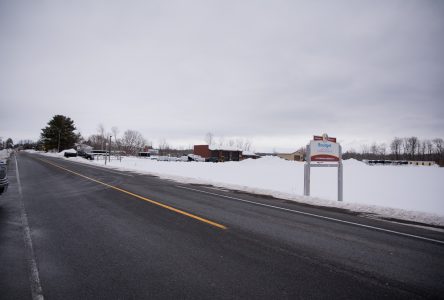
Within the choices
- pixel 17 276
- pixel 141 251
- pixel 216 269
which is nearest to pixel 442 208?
pixel 216 269

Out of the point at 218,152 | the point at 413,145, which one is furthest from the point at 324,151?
the point at 413,145

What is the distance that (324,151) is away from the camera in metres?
13.9

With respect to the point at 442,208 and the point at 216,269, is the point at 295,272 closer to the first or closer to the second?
the point at 216,269

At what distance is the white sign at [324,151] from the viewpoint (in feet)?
44.7

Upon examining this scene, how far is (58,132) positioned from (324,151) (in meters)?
96.5

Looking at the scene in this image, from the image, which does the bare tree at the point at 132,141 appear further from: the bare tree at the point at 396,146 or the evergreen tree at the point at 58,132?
the bare tree at the point at 396,146

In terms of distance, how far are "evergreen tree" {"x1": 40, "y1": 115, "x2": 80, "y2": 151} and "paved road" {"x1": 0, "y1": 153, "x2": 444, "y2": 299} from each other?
93.8 meters

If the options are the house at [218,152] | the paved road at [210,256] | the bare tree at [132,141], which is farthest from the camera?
the bare tree at [132,141]

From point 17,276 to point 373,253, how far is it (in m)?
6.15

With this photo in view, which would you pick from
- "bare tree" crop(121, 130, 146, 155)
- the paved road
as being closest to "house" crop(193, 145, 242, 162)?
"bare tree" crop(121, 130, 146, 155)

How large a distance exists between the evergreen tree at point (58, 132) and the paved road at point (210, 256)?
9384 centimetres

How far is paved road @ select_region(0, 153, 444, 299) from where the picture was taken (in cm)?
349

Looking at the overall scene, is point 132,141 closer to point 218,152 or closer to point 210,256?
point 218,152

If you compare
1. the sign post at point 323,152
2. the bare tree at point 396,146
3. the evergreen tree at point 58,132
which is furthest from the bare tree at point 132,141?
the bare tree at point 396,146
